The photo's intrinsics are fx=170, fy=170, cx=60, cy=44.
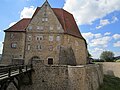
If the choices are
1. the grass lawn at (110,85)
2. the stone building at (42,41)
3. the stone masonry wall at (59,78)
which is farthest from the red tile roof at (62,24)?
the stone masonry wall at (59,78)

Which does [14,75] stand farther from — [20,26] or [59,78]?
[20,26]

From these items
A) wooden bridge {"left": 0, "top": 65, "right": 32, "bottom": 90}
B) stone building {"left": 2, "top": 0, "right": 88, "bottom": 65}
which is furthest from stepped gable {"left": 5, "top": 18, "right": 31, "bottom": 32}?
wooden bridge {"left": 0, "top": 65, "right": 32, "bottom": 90}

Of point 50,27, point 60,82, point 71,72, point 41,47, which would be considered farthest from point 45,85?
point 50,27

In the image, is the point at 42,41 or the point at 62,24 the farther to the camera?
the point at 62,24

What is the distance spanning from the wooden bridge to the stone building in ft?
35.7

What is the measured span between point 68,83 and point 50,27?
14387 mm

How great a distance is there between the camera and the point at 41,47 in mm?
29531

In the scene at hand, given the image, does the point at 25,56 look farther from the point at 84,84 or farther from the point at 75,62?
the point at 84,84

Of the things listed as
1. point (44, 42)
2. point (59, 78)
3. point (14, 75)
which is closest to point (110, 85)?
point (44, 42)

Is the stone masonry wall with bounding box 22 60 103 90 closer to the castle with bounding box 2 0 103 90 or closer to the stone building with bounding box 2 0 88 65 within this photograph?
the castle with bounding box 2 0 103 90

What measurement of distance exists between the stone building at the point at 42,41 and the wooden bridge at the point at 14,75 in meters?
10.9

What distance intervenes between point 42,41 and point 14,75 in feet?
56.9

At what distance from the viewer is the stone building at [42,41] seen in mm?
29172

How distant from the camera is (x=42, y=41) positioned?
97.7 ft
